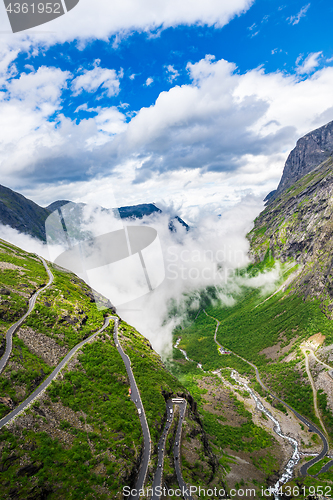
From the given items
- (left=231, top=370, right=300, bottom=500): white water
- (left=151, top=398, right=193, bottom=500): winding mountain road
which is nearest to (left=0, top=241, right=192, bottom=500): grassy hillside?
(left=151, top=398, right=193, bottom=500): winding mountain road

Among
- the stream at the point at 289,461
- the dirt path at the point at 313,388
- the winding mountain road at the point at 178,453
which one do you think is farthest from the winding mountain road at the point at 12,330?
the dirt path at the point at 313,388

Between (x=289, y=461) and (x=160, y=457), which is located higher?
(x=160, y=457)

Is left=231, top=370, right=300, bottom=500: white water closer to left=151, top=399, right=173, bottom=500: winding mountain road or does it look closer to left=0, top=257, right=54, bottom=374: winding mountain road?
left=151, top=399, right=173, bottom=500: winding mountain road

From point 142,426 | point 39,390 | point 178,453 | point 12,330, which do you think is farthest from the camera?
point 12,330

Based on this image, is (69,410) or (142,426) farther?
(142,426)

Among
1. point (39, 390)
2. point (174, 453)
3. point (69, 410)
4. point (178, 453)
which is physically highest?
point (39, 390)

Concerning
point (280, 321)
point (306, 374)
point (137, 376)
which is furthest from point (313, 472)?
point (280, 321)

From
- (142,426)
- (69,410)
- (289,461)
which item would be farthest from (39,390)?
(289,461)

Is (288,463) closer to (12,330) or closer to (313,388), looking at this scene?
(313,388)

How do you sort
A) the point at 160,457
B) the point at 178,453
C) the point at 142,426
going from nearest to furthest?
the point at 160,457, the point at 142,426, the point at 178,453

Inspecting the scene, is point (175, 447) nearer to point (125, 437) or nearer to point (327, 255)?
point (125, 437)

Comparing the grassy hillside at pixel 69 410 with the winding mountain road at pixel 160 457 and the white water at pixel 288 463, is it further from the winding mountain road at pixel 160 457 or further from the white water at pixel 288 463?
the white water at pixel 288 463
